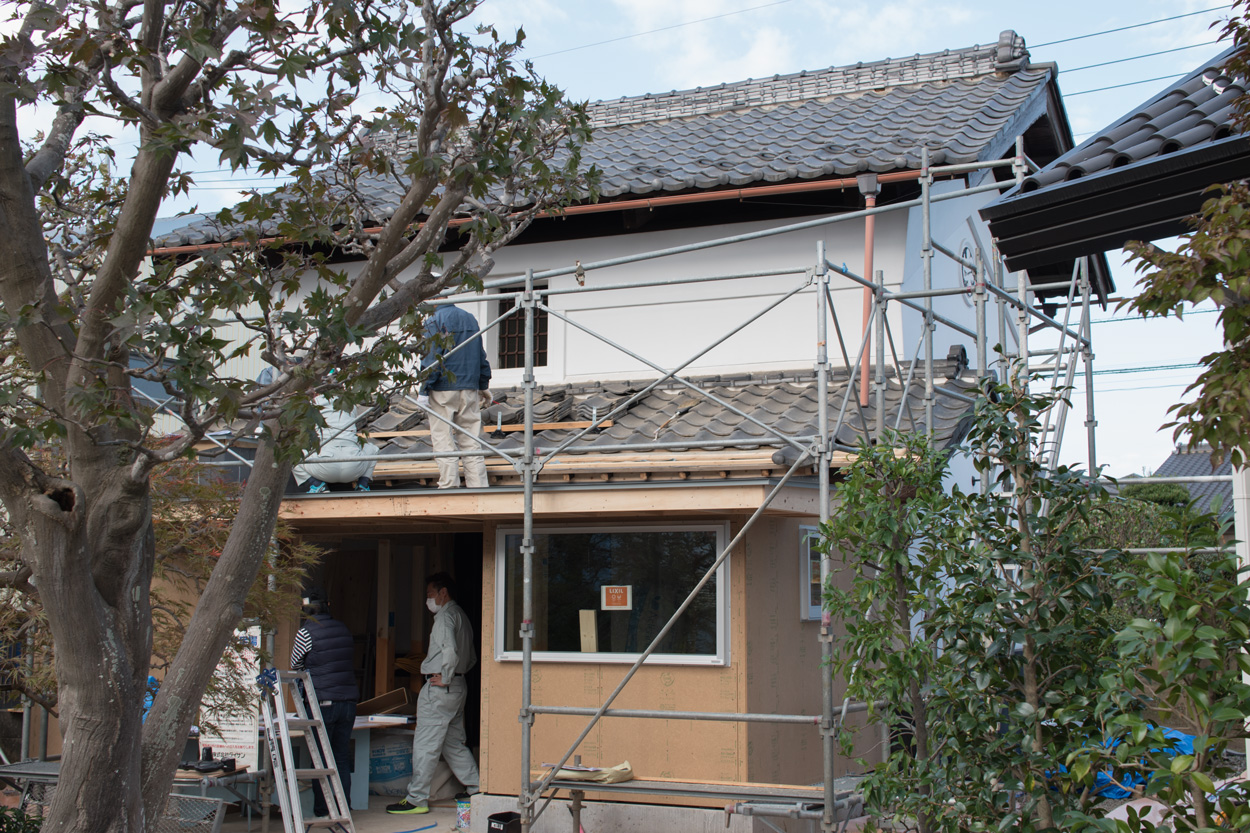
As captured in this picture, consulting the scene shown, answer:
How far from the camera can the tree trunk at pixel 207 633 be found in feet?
15.3

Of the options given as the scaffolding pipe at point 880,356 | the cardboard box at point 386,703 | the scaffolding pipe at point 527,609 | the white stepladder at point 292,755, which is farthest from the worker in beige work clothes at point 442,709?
the scaffolding pipe at point 880,356

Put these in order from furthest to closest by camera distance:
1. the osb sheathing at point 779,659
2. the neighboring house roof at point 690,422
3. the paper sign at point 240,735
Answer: the paper sign at point 240,735
the osb sheathing at point 779,659
the neighboring house roof at point 690,422

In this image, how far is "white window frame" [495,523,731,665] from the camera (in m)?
8.31

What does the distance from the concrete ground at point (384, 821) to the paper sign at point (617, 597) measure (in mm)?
2171

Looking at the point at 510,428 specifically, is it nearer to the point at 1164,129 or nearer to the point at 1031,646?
the point at 1031,646

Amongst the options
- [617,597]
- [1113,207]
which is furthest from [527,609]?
[1113,207]

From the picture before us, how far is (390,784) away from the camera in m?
10.3

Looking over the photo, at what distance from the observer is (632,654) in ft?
28.2

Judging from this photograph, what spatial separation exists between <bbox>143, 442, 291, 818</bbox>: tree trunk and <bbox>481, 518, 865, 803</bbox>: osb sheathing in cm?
426

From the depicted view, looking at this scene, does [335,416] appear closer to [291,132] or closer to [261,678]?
[261,678]

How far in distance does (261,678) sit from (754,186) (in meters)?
5.76

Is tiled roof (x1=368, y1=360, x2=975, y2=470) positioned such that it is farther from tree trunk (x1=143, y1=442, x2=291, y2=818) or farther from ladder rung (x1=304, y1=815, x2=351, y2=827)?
tree trunk (x1=143, y1=442, x2=291, y2=818)

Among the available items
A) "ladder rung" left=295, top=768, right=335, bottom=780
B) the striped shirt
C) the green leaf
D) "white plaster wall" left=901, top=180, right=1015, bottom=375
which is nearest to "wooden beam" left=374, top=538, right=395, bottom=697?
the striped shirt

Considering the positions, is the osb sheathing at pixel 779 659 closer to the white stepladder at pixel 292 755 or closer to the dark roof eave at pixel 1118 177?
the white stepladder at pixel 292 755
